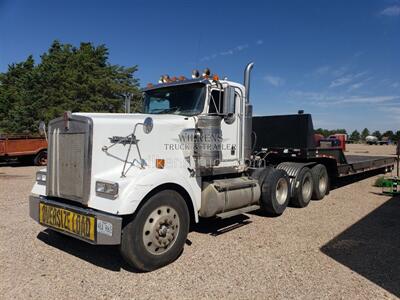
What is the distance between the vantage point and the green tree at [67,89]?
2808 centimetres

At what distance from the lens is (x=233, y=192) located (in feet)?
19.1

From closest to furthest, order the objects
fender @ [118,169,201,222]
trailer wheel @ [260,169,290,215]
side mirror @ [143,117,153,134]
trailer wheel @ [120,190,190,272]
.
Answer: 1. fender @ [118,169,201,222]
2. trailer wheel @ [120,190,190,272]
3. side mirror @ [143,117,153,134]
4. trailer wheel @ [260,169,290,215]

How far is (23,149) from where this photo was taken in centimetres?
1698

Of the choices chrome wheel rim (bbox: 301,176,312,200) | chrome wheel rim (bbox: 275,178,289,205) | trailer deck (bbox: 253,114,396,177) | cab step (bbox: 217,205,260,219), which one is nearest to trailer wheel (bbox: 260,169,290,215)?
chrome wheel rim (bbox: 275,178,289,205)

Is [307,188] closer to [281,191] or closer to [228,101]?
[281,191]

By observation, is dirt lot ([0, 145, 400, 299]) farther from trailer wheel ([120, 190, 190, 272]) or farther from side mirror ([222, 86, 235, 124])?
side mirror ([222, 86, 235, 124])

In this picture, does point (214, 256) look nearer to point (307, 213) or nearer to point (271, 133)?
point (307, 213)

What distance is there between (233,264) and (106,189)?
6.58 ft

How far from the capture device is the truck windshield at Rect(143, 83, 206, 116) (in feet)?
18.3

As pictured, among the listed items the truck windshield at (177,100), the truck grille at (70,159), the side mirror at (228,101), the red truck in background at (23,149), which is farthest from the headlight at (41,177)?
the red truck in background at (23,149)

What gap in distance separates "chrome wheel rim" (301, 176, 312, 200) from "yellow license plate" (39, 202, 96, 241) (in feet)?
20.1

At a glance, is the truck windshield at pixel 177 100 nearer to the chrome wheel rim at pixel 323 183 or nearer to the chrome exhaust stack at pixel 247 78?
the chrome exhaust stack at pixel 247 78

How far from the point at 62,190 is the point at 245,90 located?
12.8ft

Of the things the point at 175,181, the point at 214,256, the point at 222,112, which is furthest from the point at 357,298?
the point at 222,112
